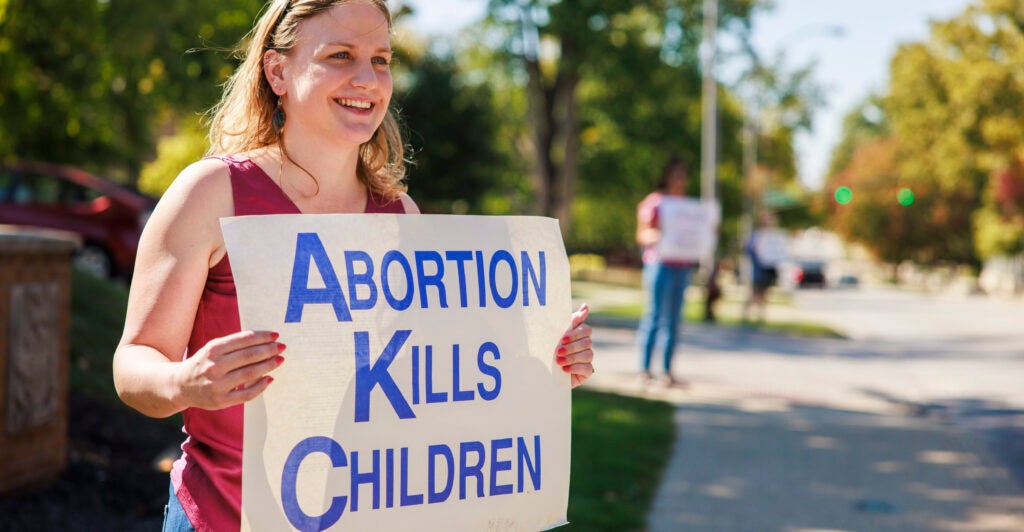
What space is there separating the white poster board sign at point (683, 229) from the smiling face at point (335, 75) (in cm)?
712

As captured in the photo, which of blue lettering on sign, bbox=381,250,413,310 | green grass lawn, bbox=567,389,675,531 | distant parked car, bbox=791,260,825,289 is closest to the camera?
blue lettering on sign, bbox=381,250,413,310

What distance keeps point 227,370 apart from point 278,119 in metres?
0.68

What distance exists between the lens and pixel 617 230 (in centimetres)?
5978

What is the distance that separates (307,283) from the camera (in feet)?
6.58

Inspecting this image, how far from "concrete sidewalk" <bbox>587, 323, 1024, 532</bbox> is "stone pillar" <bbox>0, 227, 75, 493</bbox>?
2891mm

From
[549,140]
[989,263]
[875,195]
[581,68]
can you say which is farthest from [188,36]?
[875,195]

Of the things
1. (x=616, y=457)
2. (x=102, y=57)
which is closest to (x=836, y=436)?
(x=616, y=457)

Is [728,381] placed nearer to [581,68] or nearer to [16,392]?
[16,392]

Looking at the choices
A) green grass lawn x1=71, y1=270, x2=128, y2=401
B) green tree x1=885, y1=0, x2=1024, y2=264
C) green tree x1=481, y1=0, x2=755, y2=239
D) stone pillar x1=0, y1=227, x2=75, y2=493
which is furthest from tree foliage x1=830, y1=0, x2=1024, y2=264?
stone pillar x1=0, y1=227, x2=75, y2=493

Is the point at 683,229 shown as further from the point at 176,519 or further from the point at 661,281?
the point at 176,519

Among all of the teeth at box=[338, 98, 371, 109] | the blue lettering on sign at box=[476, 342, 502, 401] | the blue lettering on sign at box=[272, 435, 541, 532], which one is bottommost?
the blue lettering on sign at box=[272, 435, 541, 532]

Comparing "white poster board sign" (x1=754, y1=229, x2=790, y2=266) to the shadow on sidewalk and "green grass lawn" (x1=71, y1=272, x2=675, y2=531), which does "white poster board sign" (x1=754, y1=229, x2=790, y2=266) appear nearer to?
the shadow on sidewalk

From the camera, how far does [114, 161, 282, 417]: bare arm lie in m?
1.79

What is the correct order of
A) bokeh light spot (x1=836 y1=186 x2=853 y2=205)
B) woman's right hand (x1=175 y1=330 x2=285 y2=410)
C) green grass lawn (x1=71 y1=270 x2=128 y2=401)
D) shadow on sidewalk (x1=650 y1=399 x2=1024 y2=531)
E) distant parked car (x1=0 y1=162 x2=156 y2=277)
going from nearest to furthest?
woman's right hand (x1=175 y1=330 x2=285 y2=410) < shadow on sidewalk (x1=650 y1=399 x2=1024 y2=531) < green grass lawn (x1=71 y1=270 x2=128 y2=401) < distant parked car (x1=0 y1=162 x2=156 y2=277) < bokeh light spot (x1=836 y1=186 x2=853 y2=205)
